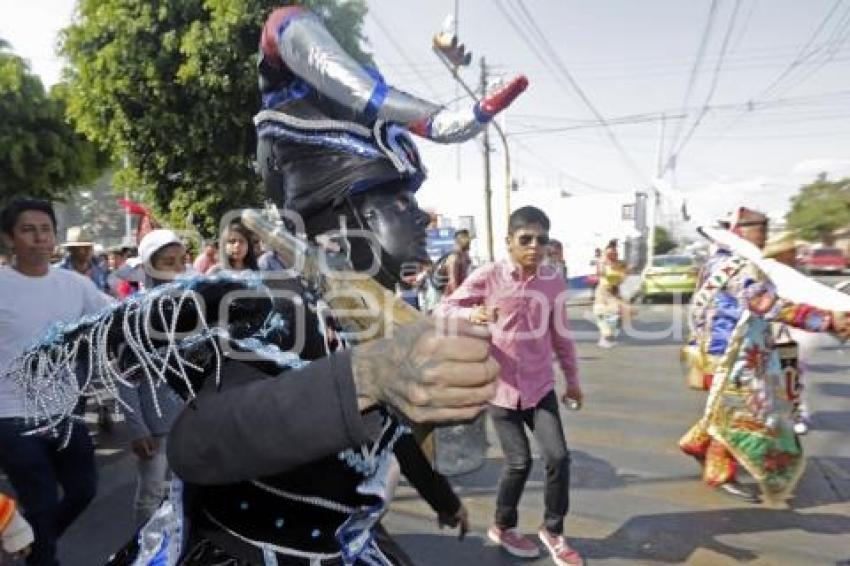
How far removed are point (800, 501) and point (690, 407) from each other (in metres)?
2.59

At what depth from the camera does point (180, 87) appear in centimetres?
1156

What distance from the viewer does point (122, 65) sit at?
455 inches

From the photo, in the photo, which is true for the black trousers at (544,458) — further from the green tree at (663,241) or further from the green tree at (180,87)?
the green tree at (663,241)

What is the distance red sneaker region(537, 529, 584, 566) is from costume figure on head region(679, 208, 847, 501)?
144 centimetres

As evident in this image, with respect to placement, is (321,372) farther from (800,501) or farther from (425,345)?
(800,501)

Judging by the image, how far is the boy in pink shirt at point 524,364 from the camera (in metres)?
3.69

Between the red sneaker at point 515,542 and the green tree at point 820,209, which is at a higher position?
the green tree at point 820,209

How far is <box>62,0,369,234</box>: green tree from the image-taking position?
1094 cm

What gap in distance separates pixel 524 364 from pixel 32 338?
2.20 meters

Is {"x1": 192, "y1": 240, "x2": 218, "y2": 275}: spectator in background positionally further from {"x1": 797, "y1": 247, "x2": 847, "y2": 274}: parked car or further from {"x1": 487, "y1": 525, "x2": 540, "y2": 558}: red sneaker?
{"x1": 797, "y1": 247, "x2": 847, "y2": 274}: parked car

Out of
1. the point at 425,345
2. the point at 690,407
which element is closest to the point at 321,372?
the point at 425,345

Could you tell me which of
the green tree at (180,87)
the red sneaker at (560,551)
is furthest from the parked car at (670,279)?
the red sneaker at (560,551)

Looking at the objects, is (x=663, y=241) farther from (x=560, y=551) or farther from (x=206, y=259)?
(x=560, y=551)

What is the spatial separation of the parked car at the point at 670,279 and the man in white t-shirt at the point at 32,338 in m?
18.1
